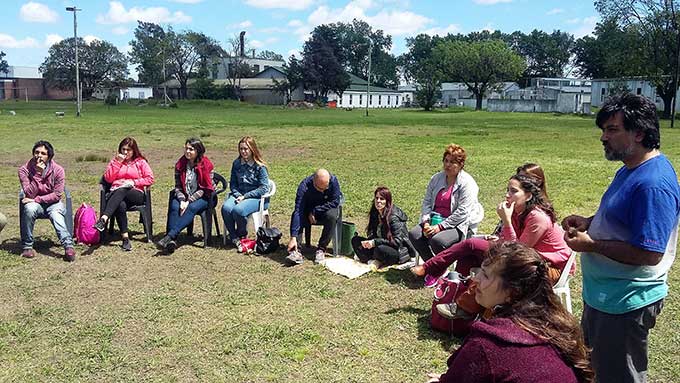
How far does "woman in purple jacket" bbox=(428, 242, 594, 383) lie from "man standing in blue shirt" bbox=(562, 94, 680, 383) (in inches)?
33.4

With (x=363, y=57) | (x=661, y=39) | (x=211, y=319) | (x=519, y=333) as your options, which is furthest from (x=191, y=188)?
(x=363, y=57)

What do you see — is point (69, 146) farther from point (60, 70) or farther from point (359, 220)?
point (60, 70)

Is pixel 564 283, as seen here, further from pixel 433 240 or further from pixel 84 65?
pixel 84 65

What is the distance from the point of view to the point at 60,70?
88.0 meters

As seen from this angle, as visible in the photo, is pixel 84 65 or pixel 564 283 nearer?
pixel 564 283

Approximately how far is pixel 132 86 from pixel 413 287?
10162 cm

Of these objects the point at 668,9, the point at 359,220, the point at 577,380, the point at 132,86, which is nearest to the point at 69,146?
the point at 359,220

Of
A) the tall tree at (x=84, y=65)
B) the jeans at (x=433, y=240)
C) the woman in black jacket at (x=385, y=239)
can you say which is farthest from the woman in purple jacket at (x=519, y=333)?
the tall tree at (x=84, y=65)

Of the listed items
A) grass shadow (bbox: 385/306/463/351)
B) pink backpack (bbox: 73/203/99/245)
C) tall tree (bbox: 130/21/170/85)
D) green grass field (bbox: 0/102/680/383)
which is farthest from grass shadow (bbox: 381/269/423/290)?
tall tree (bbox: 130/21/170/85)

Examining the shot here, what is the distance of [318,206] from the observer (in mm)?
6988

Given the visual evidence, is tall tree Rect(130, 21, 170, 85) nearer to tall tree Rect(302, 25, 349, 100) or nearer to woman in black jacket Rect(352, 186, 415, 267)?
tall tree Rect(302, 25, 349, 100)

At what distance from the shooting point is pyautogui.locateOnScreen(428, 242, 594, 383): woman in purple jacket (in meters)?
1.87

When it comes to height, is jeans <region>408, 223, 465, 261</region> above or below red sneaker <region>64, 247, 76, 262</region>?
above

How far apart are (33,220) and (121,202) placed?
98 cm
